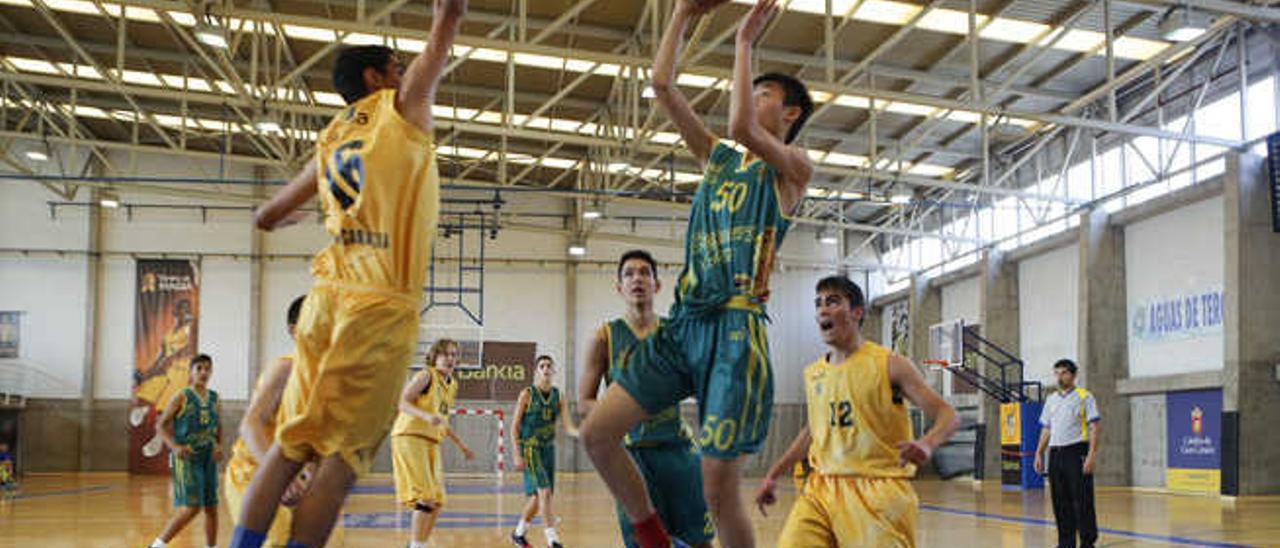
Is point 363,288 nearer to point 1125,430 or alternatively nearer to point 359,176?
point 359,176

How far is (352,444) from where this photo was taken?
379 cm

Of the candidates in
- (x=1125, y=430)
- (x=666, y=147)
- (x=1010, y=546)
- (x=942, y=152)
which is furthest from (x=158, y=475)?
(x=1010, y=546)

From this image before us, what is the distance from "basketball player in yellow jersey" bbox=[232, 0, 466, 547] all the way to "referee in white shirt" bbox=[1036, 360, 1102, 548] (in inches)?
330

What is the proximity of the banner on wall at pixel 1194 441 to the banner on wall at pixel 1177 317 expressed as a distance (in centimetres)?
115

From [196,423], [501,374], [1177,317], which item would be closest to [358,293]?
[196,423]

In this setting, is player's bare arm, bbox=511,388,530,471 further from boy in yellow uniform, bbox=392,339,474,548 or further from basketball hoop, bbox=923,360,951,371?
basketball hoop, bbox=923,360,951,371

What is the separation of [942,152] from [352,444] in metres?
26.7

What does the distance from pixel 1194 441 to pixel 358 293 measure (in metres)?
22.1

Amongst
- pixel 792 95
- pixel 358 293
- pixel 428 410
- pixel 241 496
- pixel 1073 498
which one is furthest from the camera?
pixel 1073 498

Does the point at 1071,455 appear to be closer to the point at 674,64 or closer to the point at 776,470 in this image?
the point at 776,470

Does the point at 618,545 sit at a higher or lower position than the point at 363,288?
lower

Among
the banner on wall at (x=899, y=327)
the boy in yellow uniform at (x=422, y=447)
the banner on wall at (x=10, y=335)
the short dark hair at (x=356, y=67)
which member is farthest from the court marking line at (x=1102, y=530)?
the banner on wall at (x=10, y=335)

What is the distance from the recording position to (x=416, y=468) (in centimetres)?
1012

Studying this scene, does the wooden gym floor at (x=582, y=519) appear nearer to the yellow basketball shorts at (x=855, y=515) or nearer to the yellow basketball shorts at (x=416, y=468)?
the yellow basketball shorts at (x=416, y=468)
